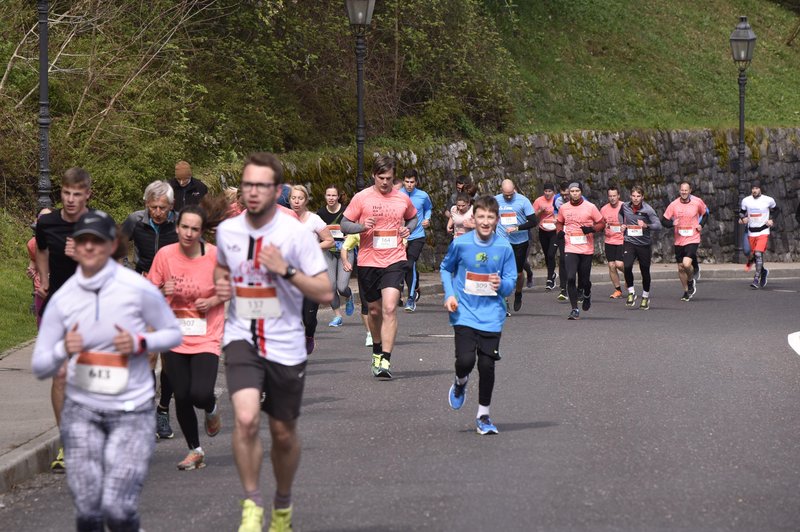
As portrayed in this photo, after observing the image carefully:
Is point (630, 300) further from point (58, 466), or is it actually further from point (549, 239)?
point (58, 466)

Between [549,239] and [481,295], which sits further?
[549,239]

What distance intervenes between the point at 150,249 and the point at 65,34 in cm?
1477

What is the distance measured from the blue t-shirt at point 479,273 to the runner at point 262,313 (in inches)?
135

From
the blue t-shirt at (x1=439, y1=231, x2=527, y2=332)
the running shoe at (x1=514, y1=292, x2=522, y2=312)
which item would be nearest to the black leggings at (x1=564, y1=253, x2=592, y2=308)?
the running shoe at (x1=514, y1=292, x2=522, y2=312)

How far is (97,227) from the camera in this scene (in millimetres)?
5770

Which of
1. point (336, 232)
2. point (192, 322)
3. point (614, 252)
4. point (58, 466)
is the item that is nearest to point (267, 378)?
point (192, 322)

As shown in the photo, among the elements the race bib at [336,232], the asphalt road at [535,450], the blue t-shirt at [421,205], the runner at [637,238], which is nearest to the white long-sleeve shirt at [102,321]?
the asphalt road at [535,450]

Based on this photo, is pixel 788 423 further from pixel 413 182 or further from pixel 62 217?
pixel 413 182

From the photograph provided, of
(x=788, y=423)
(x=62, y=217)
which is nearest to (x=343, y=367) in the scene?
(x=788, y=423)

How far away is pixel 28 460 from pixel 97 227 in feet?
10.8

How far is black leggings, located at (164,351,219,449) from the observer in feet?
28.3

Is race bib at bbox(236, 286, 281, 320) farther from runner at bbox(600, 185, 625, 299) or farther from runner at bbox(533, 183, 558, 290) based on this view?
runner at bbox(533, 183, 558, 290)

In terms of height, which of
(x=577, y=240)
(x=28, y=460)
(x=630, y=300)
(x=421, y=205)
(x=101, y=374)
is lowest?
(x=630, y=300)

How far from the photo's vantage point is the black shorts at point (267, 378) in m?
6.67
